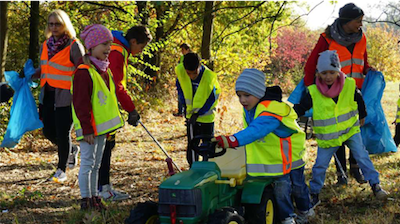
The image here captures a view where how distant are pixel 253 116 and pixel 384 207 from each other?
181 centimetres

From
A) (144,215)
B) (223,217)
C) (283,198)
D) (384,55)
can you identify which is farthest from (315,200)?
(384,55)

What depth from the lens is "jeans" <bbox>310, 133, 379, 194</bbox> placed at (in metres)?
5.08

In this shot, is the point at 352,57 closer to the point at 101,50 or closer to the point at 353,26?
the point at 353,26

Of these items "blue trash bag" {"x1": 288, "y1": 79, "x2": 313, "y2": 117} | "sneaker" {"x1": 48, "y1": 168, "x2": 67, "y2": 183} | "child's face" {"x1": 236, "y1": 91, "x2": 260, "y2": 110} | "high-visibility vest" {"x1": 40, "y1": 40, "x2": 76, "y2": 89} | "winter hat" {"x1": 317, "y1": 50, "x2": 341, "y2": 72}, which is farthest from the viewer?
"sneaker" {"x1": 48, "y1": 168, "x2": 67, "y2": 183}

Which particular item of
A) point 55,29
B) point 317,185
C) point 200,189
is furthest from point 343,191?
point 55,29

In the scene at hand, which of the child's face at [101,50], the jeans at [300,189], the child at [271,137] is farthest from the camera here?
the child's face at [101,50]

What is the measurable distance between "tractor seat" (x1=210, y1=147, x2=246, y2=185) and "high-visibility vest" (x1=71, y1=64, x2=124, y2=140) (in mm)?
1243

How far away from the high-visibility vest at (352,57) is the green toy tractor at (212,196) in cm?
231

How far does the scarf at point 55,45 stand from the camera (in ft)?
19.1

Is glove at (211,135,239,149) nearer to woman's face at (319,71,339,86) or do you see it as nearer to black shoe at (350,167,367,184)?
woman's face at (319,71,339,86)

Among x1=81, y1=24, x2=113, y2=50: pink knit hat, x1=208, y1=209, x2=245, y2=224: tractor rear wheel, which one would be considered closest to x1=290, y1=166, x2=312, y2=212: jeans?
x1=208, y1=209, x2=245, y2=224: tractor rear wheel

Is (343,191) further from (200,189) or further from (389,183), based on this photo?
(200,189)

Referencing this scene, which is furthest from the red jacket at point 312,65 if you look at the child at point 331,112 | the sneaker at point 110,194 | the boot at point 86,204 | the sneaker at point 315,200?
the boot at point 86,204

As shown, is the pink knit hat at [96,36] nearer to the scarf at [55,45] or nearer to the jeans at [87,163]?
the jeans at [87,163]
